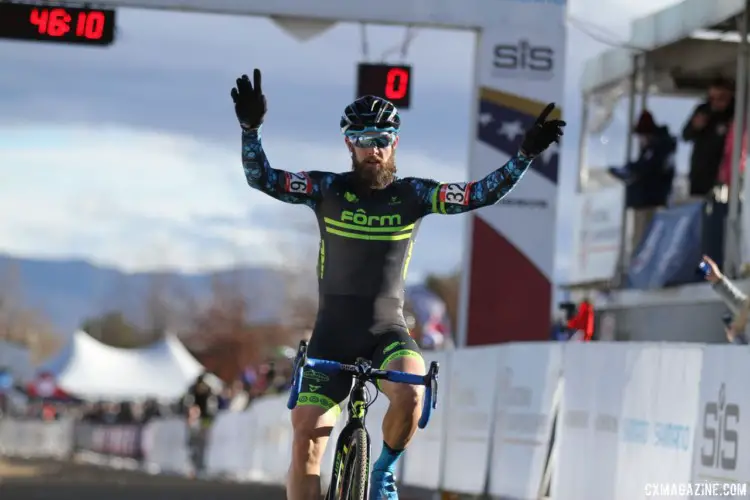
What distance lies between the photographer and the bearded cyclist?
772 centimetres

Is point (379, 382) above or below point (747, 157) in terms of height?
below

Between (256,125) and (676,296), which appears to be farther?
(676,296)

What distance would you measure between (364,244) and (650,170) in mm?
13143

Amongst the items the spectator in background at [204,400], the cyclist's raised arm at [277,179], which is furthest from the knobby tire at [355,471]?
the spectator in background at [204,400]

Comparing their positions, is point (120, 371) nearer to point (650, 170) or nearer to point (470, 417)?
point (650, 170)

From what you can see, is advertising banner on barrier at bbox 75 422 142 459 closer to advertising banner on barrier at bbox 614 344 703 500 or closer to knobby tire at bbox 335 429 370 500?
advertising banner on barrier at bbox 614 344 703 500

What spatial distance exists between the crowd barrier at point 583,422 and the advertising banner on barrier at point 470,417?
0.4 inches

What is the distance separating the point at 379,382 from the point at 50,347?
190331 millimetres

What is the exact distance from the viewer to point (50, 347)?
637ft

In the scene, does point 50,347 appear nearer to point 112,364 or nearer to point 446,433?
point 112,364

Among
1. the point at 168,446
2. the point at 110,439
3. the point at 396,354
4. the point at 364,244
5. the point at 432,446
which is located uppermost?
the point at 364,244

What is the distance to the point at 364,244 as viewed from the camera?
8.02 meters

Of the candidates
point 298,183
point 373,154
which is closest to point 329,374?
point 298,183

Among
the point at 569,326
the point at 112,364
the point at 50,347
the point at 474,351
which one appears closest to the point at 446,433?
the point at 474,351
